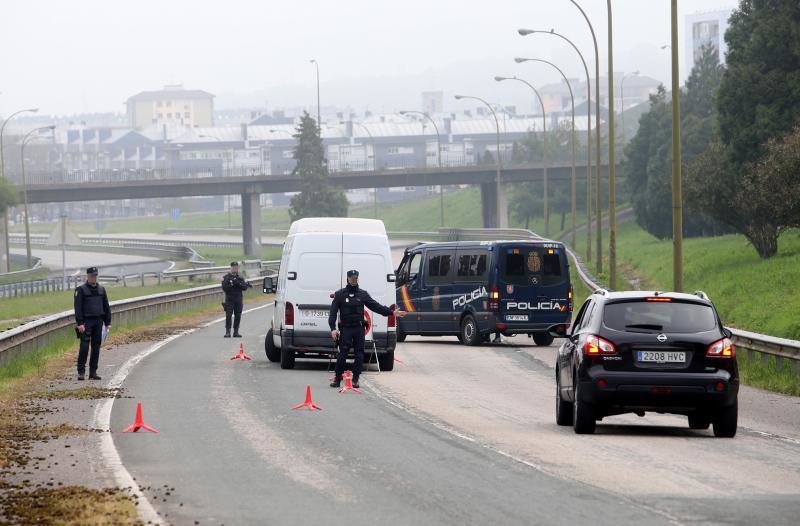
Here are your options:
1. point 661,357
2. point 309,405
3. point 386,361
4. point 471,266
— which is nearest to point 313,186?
point 471,266

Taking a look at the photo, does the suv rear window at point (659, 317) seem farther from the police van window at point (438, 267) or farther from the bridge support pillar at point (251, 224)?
the bridge support pillar at point (251, 224)

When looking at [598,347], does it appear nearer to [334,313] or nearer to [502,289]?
[334,313]

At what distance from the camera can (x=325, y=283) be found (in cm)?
2414

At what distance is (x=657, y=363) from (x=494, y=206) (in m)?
115

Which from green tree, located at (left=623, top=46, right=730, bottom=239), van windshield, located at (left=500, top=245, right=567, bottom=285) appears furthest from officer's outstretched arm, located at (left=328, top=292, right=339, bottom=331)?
green tree, located at (left=623, top=46, right=730, bottom=239)

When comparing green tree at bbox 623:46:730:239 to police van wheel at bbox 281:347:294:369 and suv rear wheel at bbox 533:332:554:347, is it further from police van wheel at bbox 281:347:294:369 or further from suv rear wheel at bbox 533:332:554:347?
police van wheel at bbox 281:347:294:369

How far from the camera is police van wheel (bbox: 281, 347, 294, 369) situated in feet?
80.1

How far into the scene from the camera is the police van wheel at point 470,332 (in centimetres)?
3164

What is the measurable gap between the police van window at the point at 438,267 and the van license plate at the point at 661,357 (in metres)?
17.6


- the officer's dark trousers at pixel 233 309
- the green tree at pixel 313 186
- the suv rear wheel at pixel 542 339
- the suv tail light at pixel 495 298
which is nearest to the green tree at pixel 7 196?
the green tree at pixel 313 186

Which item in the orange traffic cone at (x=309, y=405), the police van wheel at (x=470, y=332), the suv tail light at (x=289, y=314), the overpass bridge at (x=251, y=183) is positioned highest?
the overpass bridge at (x=251, y=183)

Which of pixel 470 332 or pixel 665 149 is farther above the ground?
pixel 665 149

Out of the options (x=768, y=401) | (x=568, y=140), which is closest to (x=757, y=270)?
(x=768, y=401)

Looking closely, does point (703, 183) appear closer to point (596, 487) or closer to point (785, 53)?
point (785, 53)
